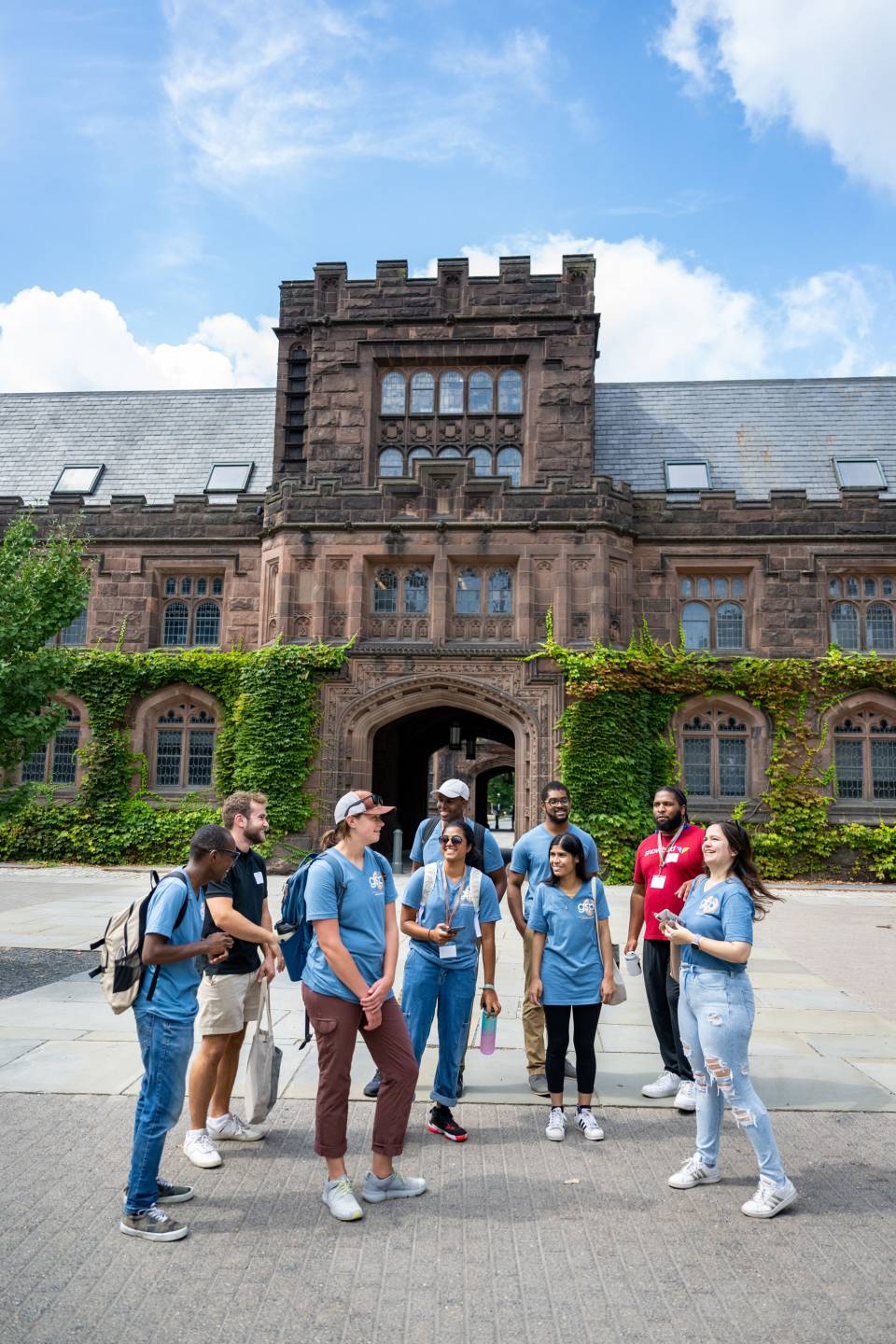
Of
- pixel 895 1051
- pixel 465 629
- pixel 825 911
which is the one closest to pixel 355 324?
pixel 465 629

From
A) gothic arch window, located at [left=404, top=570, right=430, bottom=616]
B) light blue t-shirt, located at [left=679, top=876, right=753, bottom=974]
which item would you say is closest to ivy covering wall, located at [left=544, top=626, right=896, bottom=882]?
gothic arch window, located at [left=404, top=570, right=430, bottom=616]

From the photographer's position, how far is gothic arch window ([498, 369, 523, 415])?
20.1m

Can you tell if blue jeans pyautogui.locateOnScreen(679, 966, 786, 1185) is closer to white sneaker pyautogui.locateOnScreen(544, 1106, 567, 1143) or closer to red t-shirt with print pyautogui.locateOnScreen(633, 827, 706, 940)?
white sneaker pyautogui.locateOnScreen(544, 1106, 567, 1143)

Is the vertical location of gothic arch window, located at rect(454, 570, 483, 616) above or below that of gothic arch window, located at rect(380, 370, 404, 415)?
below

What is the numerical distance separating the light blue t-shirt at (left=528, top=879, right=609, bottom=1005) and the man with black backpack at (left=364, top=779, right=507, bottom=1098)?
0.47 meters

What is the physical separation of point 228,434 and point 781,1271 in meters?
23.0

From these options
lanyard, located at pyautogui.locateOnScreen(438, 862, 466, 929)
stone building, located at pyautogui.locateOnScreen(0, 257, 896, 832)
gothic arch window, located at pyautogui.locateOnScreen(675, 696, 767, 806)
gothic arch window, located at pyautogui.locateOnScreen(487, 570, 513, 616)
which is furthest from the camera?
gothic arch window, located at pyautogui.locateOnScreen(675, 696, 767, 806)

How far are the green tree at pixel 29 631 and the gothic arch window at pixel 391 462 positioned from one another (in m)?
10.1

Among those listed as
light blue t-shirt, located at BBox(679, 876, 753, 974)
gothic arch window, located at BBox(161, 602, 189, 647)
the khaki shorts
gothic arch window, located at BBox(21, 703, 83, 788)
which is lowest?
the khaki shorts

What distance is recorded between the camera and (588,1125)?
5094 millimetres

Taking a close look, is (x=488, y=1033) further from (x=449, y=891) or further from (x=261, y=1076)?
(x=261, y=1076)

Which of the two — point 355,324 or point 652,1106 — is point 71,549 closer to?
point 652,1106

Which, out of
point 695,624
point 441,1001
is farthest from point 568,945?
point 695,624

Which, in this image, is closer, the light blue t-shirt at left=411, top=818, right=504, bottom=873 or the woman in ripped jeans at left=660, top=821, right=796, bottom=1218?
the woman in ripped jeans at left=660, top=821, right=796, bottom=1218
